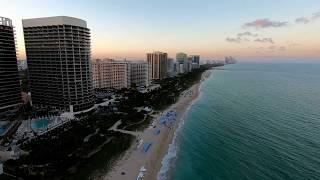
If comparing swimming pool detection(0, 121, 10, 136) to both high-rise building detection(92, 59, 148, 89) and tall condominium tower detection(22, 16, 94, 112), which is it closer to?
tall condominium tower detection(22, 16, 94, 112)

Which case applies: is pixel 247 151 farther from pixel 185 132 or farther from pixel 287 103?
pixel 287 103

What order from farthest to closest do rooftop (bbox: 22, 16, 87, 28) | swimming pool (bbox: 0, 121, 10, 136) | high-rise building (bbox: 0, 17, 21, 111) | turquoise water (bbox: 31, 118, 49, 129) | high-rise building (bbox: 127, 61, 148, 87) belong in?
high-rise building (bbox: 127, 61, 148, 87) → high-rise building (bbox: 0, 17, 21, 111) → rooftop (bbox: 22, 16, 87, 28) → turquoise water (bbox: 31, 118, 49, 129) → swimming pool (bbox: 0, 121, 10, 136)

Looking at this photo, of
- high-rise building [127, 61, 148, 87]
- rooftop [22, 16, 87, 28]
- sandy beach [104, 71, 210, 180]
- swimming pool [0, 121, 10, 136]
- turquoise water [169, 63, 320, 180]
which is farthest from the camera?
high-rise building [127, 61, 148, 87]

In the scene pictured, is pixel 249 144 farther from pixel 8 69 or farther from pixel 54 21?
pixel 8 69

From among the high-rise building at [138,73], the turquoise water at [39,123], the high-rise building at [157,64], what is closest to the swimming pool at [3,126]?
the turquoise water at [39,123]

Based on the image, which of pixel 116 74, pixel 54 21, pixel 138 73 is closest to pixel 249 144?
pixel 54 21

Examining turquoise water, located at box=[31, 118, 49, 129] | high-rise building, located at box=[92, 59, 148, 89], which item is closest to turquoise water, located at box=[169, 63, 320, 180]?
Answer: turquoise water, located at box=[31, 118, 49, 129]
